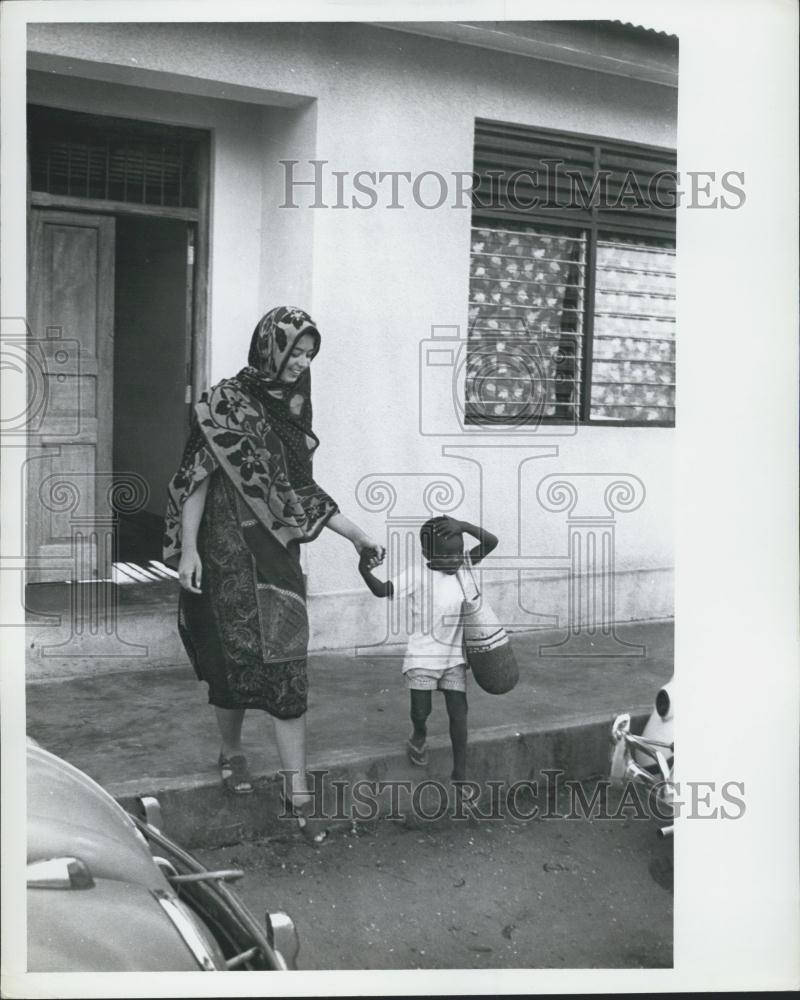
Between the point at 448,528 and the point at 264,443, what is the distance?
2.54 ft

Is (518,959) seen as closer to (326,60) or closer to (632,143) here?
(632,143)

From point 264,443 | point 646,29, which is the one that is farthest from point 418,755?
point 646,29

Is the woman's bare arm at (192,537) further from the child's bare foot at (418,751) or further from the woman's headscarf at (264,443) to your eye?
the child's bare foot at (418,751)

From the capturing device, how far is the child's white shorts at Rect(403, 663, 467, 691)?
4.10 meters

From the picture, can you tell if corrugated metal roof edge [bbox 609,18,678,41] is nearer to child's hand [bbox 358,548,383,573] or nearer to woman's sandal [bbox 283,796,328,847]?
child's hand [bbox 358,548,383,573]

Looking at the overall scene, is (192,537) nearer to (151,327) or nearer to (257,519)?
(257,519)

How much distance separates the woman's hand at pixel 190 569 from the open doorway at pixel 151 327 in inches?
31.6

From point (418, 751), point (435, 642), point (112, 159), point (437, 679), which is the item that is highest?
point (112, 159)

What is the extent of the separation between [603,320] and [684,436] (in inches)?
53.1

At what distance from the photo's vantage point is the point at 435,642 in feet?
13.4

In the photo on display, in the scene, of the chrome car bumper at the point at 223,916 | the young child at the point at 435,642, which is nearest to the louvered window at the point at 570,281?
the young child at the point at 435,642

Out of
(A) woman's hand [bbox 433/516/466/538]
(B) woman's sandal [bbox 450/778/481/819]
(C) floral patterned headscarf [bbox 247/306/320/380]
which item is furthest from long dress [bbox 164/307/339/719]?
(B) woman's sandal [bbox 450/778/481/819]

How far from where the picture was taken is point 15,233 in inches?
146

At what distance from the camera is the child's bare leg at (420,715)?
13.4ft
